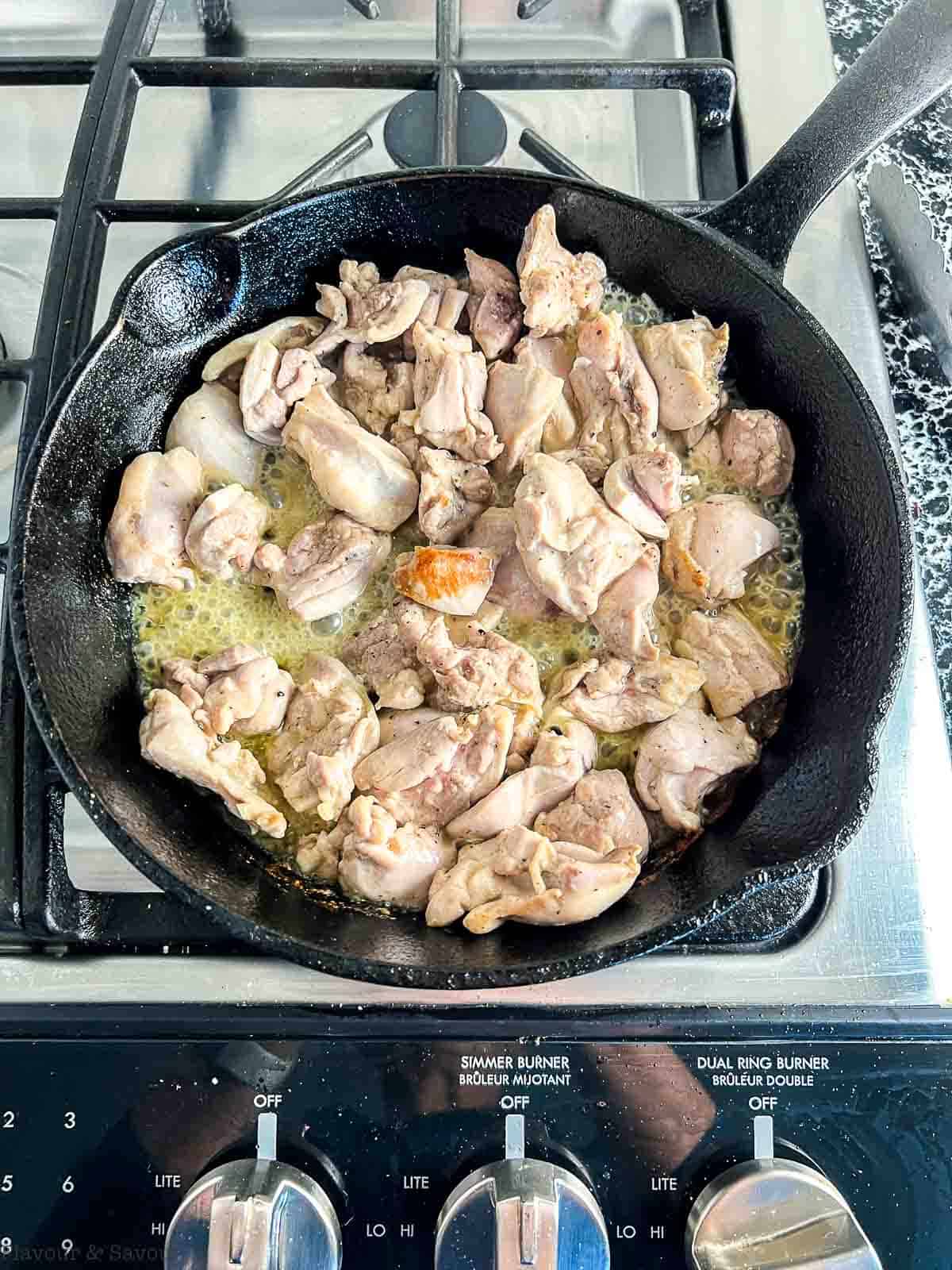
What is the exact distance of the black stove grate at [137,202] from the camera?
1.02 meters

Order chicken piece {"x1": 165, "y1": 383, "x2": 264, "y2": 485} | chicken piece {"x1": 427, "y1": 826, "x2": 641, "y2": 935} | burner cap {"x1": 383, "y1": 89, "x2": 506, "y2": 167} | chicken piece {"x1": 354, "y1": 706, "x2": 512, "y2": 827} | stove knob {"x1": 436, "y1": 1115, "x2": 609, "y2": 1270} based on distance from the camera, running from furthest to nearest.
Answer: burner cap {"x1": 383, "y1": 89, "x2": 506, "y2": 167}
chicken piece {"x1": 165, "y1": 383, "x2": 264, "y2": 485}
chicken piece {"x1": 354, "y1": 706, "x2": 512, "y2": 827}
chicken piece {"x1": 427, "y1": 826, "x2": 641, "y2": 935}
stove knob {"x1": 436, "y1": 1115, "x2": 609, "y2": 1270}

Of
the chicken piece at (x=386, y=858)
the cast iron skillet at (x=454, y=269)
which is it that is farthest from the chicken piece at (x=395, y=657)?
the cast iron skillet at (x=454, y=269)

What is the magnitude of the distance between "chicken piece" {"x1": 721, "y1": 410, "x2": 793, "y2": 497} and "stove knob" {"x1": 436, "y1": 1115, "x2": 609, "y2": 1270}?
0.75 m

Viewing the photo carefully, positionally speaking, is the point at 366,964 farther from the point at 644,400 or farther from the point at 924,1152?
the point at 644,400

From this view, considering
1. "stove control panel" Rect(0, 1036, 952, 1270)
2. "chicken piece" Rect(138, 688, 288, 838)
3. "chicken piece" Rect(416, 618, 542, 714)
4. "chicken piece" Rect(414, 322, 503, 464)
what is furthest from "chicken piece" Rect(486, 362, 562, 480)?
"stove control panel" Rect(0, 1036, 952, 1270)

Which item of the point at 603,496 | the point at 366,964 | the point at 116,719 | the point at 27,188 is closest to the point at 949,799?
the point at 603,496

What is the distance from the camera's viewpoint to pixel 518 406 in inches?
46.1

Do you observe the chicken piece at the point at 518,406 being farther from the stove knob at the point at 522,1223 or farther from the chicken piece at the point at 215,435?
the stove knob at the point at 522,1223

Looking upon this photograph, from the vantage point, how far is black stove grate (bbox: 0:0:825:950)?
1.02 meters

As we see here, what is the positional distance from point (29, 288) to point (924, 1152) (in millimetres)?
1418

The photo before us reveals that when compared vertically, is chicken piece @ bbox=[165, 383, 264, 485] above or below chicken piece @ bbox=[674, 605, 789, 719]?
above

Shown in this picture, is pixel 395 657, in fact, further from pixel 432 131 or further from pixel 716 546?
pixel 432 131

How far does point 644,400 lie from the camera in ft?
3.82

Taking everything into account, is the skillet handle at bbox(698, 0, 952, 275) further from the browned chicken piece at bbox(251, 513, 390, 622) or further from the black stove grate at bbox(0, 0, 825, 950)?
the browned chicken piece at bbox(251, 513, 390, 622)
